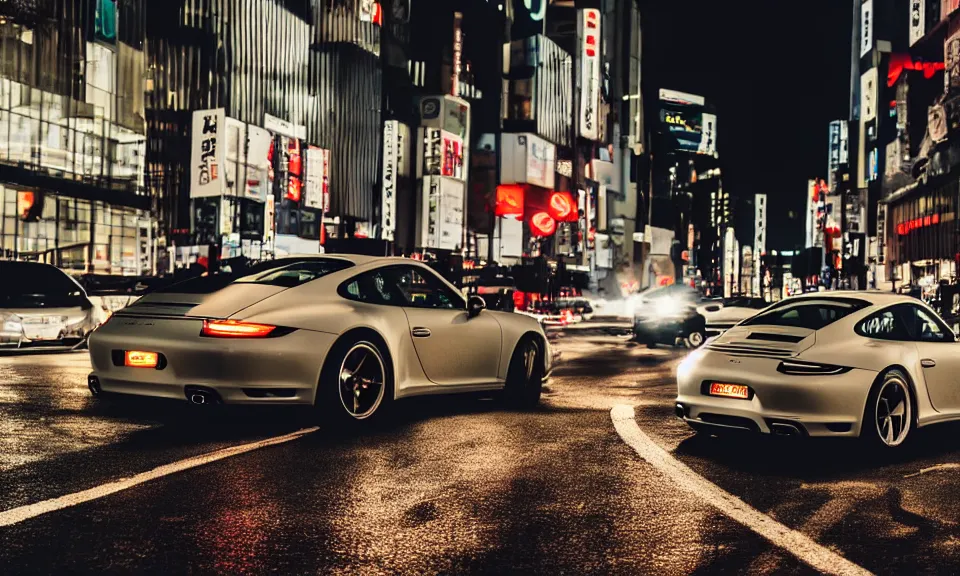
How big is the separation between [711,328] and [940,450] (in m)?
17.3

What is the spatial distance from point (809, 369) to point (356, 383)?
3438 millimetres

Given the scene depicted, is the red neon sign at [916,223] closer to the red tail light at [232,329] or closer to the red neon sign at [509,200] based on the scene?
the red neon sign at [509,200]

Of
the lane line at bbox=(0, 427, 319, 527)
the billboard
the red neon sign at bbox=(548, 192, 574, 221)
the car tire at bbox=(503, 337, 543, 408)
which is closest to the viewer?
the lane line at bbox=(0, 427, 319, 527)

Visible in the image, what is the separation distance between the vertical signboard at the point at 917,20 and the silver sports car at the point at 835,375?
85.7 m

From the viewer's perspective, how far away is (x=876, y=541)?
16.0 ft

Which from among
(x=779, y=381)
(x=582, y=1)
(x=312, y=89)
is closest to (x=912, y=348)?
(x=779, y=381)

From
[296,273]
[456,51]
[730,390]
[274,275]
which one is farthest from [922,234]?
[274,275]

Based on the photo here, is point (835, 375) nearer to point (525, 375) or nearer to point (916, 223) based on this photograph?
point (525, 375)

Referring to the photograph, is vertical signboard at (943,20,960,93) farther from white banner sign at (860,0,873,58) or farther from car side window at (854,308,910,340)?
car side window at (854,308,910,340)

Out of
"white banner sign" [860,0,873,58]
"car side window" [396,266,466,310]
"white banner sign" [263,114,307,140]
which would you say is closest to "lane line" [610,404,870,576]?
"car side window" [396,266,466,310]

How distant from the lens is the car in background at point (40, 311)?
47.8 ft

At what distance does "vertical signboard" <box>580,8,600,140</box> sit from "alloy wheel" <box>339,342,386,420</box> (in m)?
106

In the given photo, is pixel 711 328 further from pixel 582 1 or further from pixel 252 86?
pixel 582 1

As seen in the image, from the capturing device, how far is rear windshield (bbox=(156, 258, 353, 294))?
27.5 ft
